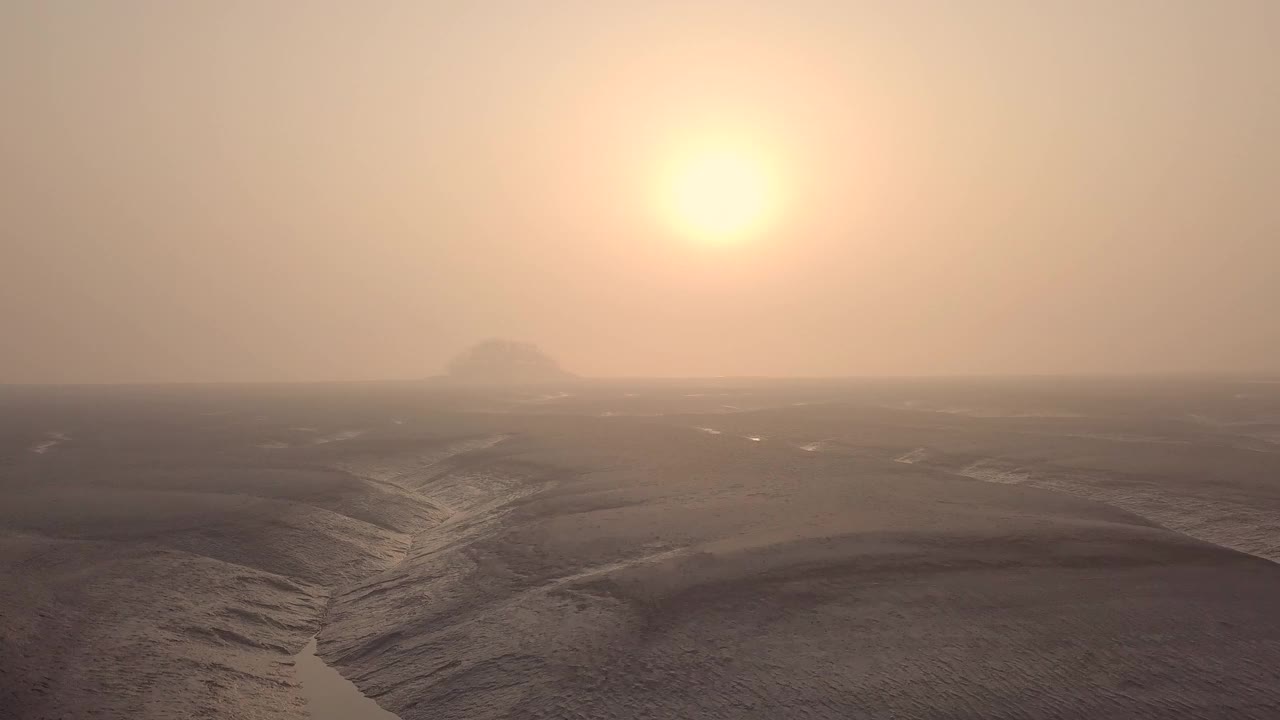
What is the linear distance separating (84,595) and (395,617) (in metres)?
6.31

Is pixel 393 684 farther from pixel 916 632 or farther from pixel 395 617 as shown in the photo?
pixel 916 632

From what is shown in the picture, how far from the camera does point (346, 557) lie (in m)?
18.0

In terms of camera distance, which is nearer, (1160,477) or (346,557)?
(346,557)

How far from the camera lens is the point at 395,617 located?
13.6 metres

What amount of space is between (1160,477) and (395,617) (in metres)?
26.9

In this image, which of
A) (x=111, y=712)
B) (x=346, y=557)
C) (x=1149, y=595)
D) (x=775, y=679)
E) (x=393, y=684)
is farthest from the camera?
(x=346, y=557)

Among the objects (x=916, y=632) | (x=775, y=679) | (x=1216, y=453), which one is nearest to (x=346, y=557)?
(x=775, y=679)

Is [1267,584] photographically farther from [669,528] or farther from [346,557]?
[346,557]

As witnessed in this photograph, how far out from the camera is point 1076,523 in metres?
18.1

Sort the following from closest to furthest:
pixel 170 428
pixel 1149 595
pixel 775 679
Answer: pixel 775 679, pixel 1149 595, pixel 170 428

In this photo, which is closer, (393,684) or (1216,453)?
(393,684)

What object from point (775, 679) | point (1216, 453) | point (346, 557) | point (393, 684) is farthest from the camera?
point (1216, 453)

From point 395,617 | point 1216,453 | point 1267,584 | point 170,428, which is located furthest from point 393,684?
point 170,428

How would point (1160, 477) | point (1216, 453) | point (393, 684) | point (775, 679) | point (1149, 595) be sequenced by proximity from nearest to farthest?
point (775, 679), point (393, 684), point (1149, 595), point (1160, 477), point (1216, 453)
